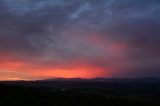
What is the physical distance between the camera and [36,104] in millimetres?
56625

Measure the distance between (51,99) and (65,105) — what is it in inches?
153

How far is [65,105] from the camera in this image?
57281 mm

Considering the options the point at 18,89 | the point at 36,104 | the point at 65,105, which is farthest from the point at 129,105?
the point at 18,89

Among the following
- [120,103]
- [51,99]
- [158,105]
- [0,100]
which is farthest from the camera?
[158,105]

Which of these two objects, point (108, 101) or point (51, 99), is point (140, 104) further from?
point (51, 99)

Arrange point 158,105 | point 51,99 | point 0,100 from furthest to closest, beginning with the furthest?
point 158,105, point 51,99, point 0,100

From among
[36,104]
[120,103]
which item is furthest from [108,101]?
[36,104]

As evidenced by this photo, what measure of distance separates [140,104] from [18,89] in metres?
25.2

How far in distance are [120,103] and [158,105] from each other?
10.2m

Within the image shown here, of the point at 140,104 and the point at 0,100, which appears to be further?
the point at 140,104

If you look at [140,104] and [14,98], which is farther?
[140,104]

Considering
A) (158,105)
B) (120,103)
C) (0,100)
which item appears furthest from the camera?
(158,105)

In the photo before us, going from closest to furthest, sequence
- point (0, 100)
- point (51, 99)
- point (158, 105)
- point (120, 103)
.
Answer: point (0, 100) < point (51, 99) < point (120, 103) < point (158, 105)

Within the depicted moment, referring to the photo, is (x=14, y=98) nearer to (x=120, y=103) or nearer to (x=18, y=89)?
(x=18, y=89)
